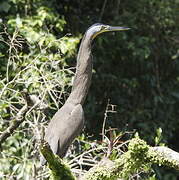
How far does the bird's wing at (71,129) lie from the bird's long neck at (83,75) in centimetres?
5

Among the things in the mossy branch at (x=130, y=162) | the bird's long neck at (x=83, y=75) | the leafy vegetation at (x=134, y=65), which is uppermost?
the bird's long neck at (x=83, y=75)

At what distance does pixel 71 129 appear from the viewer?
3.00 metres

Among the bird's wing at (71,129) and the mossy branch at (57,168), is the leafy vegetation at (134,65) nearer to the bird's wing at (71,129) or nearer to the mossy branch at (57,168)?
the bird's wing at (71,129)

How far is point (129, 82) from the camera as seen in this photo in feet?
18.4

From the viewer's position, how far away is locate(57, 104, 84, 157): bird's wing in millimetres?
2983

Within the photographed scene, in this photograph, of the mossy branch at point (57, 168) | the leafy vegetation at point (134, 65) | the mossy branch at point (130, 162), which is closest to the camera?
the mossy branch at point (57, 168)

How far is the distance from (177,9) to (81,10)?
1.07 metres

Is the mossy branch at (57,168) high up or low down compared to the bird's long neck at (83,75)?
down

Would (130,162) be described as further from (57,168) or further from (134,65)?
(134,65)

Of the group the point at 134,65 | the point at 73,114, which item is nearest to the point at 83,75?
the point at 73,114

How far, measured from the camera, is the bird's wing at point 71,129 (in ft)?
9.79

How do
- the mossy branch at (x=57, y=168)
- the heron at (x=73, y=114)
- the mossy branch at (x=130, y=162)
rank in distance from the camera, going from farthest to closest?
the heron at (x=73, y=114)
the mossy branch at (x=130, y=162)
the mossy branch at (x=57, y=168)

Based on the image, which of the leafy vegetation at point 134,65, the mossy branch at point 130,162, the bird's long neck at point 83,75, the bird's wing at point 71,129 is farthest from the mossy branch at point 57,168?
the leafy vegetation at point 134,65

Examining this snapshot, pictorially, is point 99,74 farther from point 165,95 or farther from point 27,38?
point 27,38
